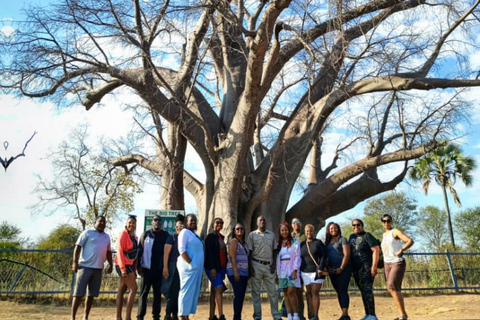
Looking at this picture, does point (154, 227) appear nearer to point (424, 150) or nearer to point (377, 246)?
point (377, 246)

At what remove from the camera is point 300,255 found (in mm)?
6688

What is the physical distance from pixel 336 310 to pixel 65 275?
6.93 metres

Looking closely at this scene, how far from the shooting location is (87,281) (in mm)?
6496

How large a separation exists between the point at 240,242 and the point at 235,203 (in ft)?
16.5

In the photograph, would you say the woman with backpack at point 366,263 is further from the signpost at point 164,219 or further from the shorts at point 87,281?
the signpost at point 164,219

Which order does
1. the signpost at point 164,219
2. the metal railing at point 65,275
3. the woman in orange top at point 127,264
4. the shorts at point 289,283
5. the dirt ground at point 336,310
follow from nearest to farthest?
the woman in orange top at point 127,264 → the shorts at point 289,283 → the dirt ground at point 336,310 → the metal railing at point 65,275 → the signpost at point 164,219

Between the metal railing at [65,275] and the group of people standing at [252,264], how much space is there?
4.21 meters

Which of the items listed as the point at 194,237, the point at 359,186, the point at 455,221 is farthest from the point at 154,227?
the point at 455,221

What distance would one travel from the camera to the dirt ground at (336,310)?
8055mm

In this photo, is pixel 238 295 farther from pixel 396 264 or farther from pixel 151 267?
pixel 396 264

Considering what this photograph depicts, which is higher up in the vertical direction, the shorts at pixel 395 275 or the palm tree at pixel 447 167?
the palm tree at pixel 447 167

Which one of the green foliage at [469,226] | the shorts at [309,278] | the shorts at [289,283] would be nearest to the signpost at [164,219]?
the shorts at [289,283]

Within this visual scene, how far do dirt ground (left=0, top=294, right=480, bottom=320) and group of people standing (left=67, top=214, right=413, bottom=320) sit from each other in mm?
1810

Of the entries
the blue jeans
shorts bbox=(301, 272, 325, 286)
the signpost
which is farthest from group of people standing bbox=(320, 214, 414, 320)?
the signpost
